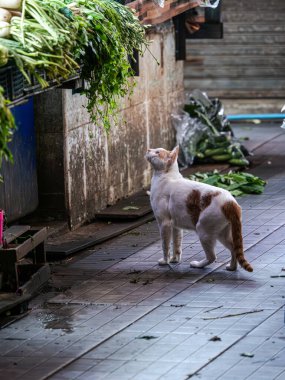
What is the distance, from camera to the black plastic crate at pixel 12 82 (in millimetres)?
8992

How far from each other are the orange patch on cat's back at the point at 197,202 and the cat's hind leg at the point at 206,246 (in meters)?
0.14

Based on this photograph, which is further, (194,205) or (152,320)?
(194,205)

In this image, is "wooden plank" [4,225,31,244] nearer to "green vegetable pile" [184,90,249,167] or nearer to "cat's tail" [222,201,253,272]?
"cat's tail" [222,201,253,272]

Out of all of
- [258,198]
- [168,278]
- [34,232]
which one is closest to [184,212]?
[168,278]

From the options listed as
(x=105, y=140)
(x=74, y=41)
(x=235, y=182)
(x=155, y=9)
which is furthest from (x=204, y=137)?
(x=74, y=41)

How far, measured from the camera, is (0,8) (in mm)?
9875

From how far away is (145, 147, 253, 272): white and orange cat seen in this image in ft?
39.0

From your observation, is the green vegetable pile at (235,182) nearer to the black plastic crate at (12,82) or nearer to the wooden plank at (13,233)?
the wooden plank at (13,233)

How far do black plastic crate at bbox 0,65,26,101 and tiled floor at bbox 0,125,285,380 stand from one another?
2268 mm

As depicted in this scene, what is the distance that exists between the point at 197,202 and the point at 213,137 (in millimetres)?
7654

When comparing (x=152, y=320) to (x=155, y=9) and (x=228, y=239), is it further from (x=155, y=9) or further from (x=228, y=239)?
(x=155, y=9)

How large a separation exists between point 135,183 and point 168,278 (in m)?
5.35

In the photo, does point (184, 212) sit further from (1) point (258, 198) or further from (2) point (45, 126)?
(1) point (258, 198)

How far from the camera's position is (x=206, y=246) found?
39.9 ft
